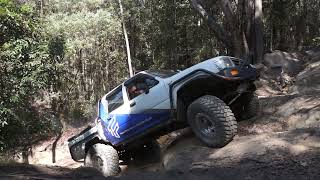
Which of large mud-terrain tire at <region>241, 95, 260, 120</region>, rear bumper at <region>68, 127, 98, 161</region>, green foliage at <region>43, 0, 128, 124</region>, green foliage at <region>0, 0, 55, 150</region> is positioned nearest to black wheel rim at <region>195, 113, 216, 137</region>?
large mud-terrain tire at <region>241, 95, 260, 120</region>

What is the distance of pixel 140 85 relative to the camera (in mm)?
9148

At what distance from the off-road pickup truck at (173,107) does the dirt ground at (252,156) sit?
1.30ft

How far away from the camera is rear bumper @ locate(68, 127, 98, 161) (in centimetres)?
1019

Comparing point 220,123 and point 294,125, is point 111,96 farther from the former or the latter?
point 294,125

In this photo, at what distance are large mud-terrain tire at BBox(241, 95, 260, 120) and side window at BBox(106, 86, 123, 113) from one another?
2.76 metres

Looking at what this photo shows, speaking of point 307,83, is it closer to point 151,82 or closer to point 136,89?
point 151,82

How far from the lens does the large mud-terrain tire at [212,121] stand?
7.87m

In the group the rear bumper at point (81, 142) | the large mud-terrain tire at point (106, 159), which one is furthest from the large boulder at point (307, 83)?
the rear bumper at point (81, 142)

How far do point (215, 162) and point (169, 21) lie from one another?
25.1m

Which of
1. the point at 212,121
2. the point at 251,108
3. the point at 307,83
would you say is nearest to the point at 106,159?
the point at 212,121

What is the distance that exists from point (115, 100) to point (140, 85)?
0.92 meters

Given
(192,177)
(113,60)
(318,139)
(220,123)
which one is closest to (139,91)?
(220,123)

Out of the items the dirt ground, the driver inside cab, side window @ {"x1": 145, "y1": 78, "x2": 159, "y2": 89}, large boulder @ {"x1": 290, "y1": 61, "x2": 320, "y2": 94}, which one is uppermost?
side window @ {"x1": 145, "y1": 78, "x2": 159, "y2": 89}

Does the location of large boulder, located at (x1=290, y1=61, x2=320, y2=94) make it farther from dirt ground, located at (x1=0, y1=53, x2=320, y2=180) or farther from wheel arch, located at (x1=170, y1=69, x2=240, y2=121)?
wheel arch, located at (x1=170, y1=69, x2=240, y2=121)
